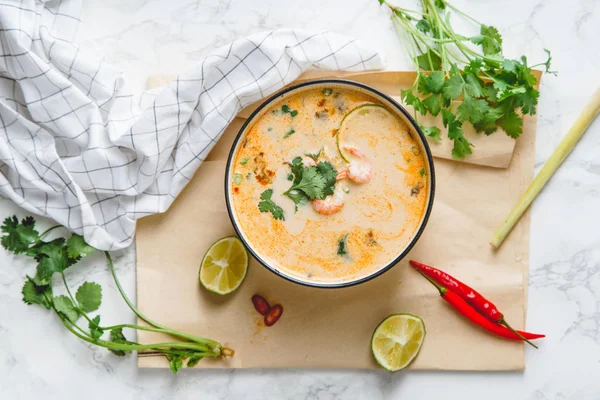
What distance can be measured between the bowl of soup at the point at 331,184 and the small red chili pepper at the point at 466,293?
267 mm

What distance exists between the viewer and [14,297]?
274 cm

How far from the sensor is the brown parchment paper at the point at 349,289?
2596mm

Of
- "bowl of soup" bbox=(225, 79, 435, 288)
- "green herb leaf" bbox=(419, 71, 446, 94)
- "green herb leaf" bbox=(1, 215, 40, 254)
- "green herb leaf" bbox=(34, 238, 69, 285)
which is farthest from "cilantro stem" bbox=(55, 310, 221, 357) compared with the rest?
"green herb leaf" bbox=(419, 71, 446, 94)

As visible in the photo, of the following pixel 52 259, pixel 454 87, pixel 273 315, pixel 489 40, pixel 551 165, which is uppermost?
pixel 489 40

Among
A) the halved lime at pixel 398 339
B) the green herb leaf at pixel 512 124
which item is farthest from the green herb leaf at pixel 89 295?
the green herb leaf at pixel 512 124

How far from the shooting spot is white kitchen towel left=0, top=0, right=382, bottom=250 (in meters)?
2.49

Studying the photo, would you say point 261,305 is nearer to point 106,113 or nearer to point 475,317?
A: point 475,317

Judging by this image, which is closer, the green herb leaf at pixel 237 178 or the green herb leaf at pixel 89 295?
the green herb leaf at pixel 237 178

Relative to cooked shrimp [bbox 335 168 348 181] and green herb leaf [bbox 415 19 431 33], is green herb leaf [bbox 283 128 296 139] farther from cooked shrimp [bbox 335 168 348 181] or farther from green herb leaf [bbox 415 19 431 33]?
green herb leaf [bbox 415 19 431 33]

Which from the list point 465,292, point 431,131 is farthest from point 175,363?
point 431,131

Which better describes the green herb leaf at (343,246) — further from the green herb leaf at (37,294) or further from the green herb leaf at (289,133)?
the green herb leaf at (37,294)

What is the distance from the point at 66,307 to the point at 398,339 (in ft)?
4.63

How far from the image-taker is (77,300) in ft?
8.80

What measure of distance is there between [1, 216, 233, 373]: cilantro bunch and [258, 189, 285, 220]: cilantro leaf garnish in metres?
0.63
